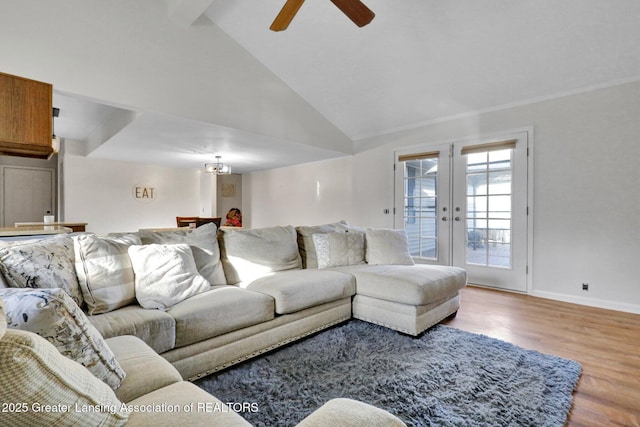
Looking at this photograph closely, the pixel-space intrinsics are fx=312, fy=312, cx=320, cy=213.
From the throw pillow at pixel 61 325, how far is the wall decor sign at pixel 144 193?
6.54m

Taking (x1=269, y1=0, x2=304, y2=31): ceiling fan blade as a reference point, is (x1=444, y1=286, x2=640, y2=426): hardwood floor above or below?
below

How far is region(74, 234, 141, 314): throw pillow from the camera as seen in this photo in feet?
5.84

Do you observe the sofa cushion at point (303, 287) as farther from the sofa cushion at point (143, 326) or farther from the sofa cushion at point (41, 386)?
the sofa cushion at point (41, 386)

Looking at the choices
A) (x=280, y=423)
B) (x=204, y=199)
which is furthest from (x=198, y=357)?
(x=204, y=199)

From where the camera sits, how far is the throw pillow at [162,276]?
191 centimetres

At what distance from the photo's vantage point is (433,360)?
83.2 inches

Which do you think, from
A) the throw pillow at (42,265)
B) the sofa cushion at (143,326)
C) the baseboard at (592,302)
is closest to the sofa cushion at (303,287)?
the sofa cushion at (143,326)

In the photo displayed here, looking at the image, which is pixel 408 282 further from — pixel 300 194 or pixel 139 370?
pixel 300 194

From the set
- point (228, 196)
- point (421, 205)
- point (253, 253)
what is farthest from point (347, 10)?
point (228, 196)

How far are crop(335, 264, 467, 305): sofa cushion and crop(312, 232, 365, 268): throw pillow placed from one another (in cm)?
19

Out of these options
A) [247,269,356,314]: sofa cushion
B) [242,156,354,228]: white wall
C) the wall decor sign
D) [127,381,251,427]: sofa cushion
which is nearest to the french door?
[242,156,354,228]: white wall

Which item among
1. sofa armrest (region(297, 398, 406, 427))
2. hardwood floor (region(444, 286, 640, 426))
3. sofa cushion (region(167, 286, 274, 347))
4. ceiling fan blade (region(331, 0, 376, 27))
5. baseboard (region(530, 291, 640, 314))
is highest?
ceiling fan blade (region(331, 0, 376, 27))

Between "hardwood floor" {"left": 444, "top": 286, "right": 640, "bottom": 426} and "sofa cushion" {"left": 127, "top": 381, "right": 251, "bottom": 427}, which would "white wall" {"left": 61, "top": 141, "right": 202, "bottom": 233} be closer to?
"hardwood floor" {"left": 444, "top": 286, "right": 640, "bottom": 426}

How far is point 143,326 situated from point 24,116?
6.19 ft
